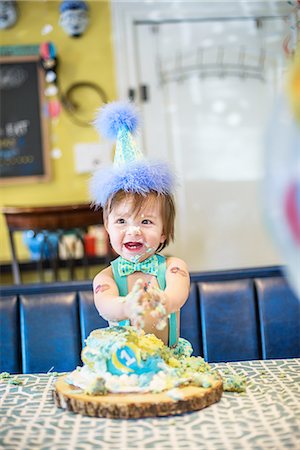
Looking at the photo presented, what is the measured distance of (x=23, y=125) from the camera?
448cm

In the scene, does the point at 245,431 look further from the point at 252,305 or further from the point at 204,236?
the point at 204,236

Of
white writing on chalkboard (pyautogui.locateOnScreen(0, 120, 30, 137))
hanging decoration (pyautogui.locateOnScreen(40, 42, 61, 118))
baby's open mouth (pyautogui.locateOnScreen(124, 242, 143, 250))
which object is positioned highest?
hanging decoration (pyautogui.locateOnScreen(40, 42, 61, 118))

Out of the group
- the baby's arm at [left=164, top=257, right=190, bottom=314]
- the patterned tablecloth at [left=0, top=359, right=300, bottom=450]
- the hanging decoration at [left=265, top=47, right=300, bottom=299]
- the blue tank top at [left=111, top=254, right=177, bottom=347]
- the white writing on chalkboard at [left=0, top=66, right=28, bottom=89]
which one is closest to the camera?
the hanging decoration at [left=265, top=47, right=300, bottom=299]

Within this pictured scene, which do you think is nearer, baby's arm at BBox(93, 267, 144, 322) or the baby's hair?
baby's arm at BBox(93, 267, 144, 322)

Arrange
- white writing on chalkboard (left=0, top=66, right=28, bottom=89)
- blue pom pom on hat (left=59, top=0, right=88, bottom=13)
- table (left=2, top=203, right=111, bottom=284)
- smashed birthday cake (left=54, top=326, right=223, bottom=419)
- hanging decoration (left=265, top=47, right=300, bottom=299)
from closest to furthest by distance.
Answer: hanging decoration (left=265, top=47, right=300, bottom=299)
smashed birthday cake (left=54, top=326, right=223, bottom=419)
table (left=2, top=203, right=111, bottom=284)
blue pom pom on hat (left=59, top=0, right=88, bottom=13)
white writing on chalkboard (left=0, top=66, right=28, bottom=89)

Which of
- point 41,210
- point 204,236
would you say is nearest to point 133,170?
point 41,210

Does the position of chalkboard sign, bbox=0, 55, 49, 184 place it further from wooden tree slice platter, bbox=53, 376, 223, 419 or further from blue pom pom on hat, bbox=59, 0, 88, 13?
wooden tree slice platter, bbox=53, 376, 223, 419

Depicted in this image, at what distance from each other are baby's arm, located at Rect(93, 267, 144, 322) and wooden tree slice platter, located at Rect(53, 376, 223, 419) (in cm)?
13

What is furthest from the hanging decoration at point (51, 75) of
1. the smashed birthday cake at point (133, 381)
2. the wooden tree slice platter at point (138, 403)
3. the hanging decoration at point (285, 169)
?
the hanging decoration at point (285, 169)

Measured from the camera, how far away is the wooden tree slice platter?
1.03 metres

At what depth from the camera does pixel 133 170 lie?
4.14ft

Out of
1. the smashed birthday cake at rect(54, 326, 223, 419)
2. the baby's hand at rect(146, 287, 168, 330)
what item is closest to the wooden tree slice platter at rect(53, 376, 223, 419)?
the smashed birthday cake at rect(54, 326, 223, 419)

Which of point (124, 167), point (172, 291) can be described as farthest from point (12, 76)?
point (172, 291)

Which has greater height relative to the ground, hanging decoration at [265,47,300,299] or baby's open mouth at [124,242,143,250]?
hanging decoration at [265,47,300,299]
